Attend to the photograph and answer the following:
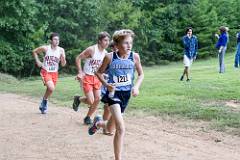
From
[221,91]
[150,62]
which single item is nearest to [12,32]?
[150,62]

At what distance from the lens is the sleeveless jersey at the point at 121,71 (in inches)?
299

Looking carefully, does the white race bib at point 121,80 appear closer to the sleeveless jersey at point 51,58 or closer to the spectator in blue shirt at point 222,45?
the sleeveless jersey at point 51,58

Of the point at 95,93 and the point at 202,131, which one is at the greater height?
the point at 95,93

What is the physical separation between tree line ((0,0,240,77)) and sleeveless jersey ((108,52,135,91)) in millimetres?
24250

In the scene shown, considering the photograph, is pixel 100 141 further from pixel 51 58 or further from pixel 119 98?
pixel 51 58

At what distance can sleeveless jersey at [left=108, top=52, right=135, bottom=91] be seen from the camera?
7.59m

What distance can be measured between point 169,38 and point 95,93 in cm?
3029

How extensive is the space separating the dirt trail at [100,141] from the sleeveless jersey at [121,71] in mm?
1113

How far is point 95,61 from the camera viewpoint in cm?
1061

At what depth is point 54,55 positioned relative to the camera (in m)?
12.3

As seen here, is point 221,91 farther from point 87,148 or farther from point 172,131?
point 87,148

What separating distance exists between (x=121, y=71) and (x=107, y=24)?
3070cm

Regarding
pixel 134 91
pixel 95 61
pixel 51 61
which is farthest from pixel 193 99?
pixel 134 91

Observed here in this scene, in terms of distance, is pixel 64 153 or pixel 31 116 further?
pixel 31 116
